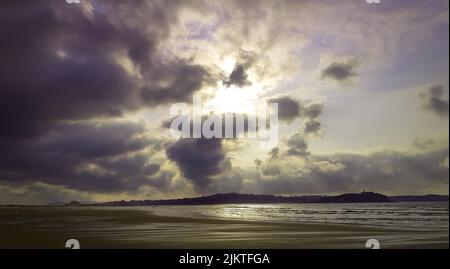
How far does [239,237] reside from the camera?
26266 millimetres
